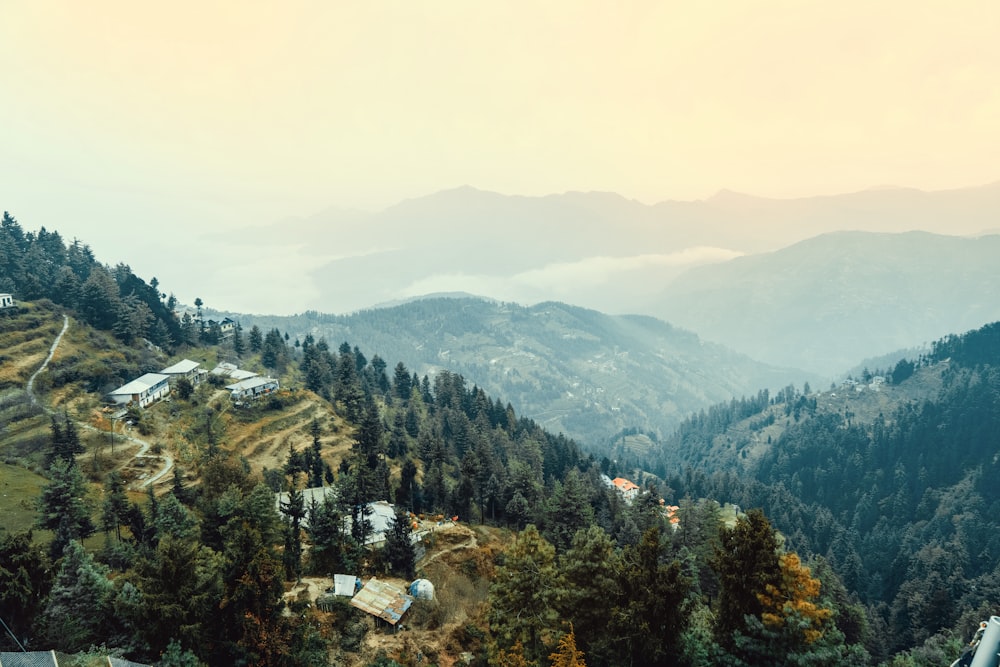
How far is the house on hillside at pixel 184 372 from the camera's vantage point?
88.4 metres

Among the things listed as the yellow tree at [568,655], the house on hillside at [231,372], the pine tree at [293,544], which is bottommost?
the pine tree at [293,544]

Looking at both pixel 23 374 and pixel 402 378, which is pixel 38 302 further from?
pixel 402 378

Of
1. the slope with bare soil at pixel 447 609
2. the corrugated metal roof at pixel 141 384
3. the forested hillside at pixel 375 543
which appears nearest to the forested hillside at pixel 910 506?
the forested hillside at pixel 375 543

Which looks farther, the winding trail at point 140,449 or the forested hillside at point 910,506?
the forested hillside at point 910,506

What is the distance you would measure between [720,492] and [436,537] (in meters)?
143

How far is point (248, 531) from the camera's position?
29.5 meters

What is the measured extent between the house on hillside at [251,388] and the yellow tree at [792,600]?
86.2 metres

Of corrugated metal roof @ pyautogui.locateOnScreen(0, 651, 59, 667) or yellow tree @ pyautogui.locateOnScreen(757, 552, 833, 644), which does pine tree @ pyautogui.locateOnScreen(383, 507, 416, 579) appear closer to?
corrugated metal roof @ pyautogui.locateOnScreen(0, 651, 59, 667)

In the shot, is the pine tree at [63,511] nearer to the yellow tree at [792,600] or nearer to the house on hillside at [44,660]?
the house on hillside at [44,660]

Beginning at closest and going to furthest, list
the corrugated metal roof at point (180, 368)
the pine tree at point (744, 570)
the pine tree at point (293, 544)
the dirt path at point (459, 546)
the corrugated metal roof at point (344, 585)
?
the pine tree at point (744, 570) → the corrugated metal roof at point (344, 585) → the pine tree at point (293, 544) → the dirt path at point (459, 546) → the corrugated metal roof at point (180, 368)

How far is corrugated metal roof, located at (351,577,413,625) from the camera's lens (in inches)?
1544

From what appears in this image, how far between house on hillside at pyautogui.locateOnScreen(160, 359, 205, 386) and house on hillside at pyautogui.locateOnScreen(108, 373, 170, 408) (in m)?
2.44

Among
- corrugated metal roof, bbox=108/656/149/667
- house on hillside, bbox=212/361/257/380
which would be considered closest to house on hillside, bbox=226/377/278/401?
house on hillside, bbox=212/361/257/380

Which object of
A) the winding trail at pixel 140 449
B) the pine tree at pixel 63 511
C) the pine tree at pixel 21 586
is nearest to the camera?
the pine tree at pixel 21 586
